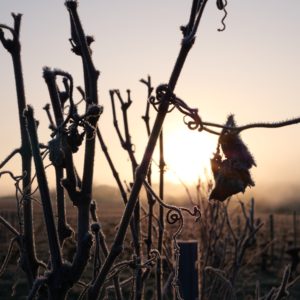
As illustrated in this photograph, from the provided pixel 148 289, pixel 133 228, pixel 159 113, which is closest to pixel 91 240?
pixel 159 113

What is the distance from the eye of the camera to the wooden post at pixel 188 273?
2.38 m

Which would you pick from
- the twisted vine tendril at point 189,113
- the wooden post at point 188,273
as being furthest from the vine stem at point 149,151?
the wooden post at point 188,273

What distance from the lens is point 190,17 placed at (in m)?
1.21

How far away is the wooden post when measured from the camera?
2383mm

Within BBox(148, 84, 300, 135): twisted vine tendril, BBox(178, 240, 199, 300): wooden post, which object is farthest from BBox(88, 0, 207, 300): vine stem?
BBox(178, 240, 199, 300): wooden post

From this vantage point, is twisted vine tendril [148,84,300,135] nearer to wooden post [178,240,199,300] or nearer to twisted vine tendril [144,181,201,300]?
twisted vine tendril [144,181,201,300]

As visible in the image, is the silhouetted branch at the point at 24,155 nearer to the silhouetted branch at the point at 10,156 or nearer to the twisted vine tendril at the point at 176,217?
the silhouetted branch at the point at 10,156

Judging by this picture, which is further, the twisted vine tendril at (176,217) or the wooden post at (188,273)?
the wooden post at (188,273)

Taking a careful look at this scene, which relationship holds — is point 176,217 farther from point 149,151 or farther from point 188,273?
point 188,273

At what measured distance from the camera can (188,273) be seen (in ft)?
7.83

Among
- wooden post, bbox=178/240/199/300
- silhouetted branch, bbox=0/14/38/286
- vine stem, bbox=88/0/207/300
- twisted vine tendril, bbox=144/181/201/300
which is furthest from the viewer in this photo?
wooden post, bbox=178/240/199/300

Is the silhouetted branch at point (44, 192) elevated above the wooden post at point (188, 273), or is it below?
above

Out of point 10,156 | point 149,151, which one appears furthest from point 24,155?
point 149,151

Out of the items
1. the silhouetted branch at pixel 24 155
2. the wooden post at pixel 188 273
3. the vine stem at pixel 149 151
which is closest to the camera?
the vine stem at pixel 149 151
